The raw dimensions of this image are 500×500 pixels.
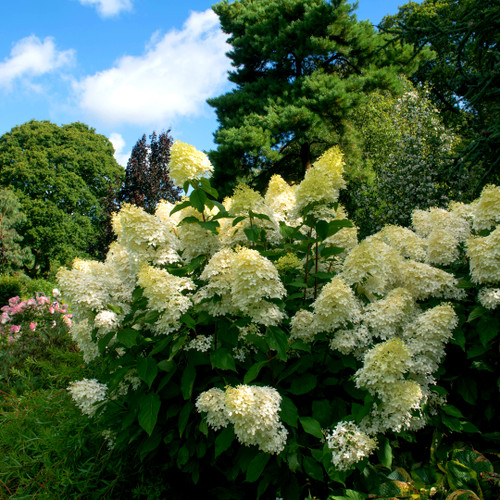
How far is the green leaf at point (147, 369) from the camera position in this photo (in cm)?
199

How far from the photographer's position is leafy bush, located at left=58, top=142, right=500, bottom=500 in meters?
1.86

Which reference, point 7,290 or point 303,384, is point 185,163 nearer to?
point 303,384

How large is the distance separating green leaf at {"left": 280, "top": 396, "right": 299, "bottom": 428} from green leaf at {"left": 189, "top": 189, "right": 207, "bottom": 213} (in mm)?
1150

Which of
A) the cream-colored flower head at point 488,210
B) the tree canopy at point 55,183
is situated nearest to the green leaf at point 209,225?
the cream-colored flower head at point 488,210

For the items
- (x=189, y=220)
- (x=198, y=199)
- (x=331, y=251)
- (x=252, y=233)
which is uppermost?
(x=198, y=199)

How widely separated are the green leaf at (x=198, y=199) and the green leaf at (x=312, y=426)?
126 cm

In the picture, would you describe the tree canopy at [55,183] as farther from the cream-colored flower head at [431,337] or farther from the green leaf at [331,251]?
the cream-colored flower head at [431,337]

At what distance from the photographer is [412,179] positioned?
442 inches

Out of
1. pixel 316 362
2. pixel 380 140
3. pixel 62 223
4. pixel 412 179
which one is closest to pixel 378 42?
pixel 380 140

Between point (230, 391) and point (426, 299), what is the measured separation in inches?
59.3

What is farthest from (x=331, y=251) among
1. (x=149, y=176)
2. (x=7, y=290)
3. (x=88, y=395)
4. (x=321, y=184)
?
(x=149, y=176)

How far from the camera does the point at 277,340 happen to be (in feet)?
6.30

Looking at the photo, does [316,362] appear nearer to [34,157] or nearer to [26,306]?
[26,306]

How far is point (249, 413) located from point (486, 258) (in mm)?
1483
